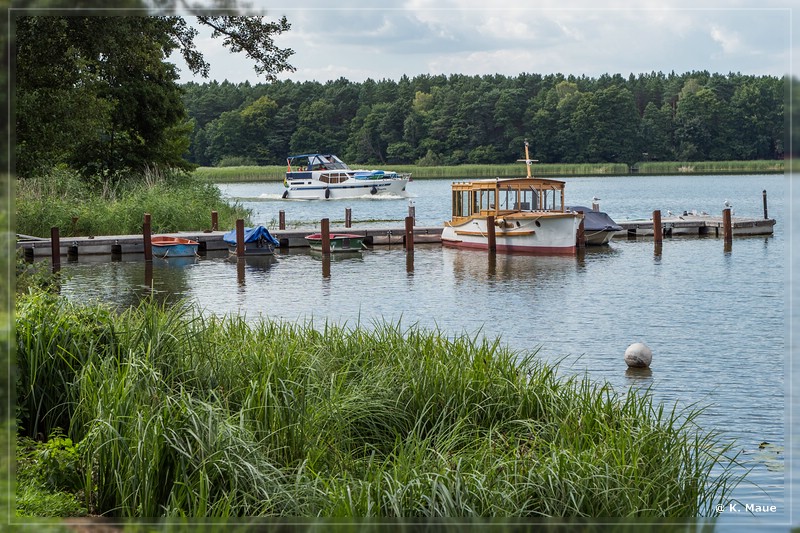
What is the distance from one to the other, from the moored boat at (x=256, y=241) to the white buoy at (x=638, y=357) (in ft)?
53.7

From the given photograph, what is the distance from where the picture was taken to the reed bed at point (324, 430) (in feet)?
14.9

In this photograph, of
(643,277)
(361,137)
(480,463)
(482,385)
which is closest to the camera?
(480,463)

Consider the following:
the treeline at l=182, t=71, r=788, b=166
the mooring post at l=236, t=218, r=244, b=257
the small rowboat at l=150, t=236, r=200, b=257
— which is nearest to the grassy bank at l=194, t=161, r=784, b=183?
the treeline at l=182, t=71, r=788, b=166

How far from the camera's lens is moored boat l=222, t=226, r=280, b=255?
26250 millimetres

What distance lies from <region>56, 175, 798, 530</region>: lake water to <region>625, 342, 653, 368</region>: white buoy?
0.16 meters

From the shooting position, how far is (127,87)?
28.5 metres

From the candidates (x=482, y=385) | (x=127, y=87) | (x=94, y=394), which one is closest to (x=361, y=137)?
(x=482, y=385)

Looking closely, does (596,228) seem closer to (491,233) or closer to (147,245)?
(491,233)

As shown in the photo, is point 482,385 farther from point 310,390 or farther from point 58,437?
point 58,437

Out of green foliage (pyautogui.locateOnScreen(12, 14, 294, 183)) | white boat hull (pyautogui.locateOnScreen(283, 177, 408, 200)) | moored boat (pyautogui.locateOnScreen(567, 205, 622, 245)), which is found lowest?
moored boat (pyautogui.locateOnScreen(567, 205, 622, 245))

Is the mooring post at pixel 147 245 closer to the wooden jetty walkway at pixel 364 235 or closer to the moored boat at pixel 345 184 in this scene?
the wooden jetty walkway at pixel 364 235

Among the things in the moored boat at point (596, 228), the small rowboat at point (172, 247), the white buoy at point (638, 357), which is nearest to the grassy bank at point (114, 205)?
the small rowboat at point (172, 247)

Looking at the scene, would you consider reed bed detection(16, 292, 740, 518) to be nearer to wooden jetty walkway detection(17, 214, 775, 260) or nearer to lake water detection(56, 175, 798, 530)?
lake water detection(56, 175, 798, 530)

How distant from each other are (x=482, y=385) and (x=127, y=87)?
24.5 m
